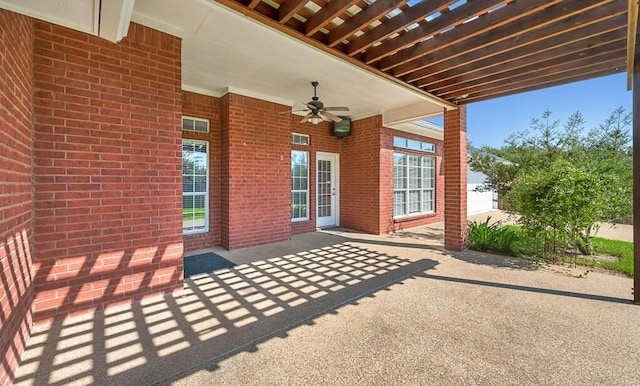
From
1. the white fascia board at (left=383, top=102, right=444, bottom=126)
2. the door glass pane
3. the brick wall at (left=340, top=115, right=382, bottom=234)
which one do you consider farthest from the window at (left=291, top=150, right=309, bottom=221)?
the white fascia board at (left=383, top=102, right=444, bottom=126)

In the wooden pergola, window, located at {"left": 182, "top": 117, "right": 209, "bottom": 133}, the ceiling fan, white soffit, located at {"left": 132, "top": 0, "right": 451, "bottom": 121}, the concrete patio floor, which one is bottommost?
the concrete patio floor

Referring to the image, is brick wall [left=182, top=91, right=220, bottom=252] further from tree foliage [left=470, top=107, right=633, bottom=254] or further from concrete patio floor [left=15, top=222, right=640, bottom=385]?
tree foliage [left=470, top=107, right=633, bottom=254]

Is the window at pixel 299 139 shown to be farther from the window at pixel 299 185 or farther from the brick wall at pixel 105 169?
→ the brick wall at pixel 105 169

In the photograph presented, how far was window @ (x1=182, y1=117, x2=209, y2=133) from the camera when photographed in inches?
210

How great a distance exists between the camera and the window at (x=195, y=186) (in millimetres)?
5375

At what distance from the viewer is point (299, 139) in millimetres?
7305

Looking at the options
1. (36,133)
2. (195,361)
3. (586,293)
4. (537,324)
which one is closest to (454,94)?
(586,293)

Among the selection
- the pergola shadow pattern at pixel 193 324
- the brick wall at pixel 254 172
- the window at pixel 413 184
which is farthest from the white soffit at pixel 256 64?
the pergola shadow pattern at pixel 193 324

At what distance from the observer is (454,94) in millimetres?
5094

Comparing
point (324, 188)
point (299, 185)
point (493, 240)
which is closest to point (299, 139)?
point (299, 185)

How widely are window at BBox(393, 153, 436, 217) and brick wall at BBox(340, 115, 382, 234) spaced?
0.97 meters

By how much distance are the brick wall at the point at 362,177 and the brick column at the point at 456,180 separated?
6.30 feet

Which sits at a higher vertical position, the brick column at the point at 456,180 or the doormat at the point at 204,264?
the brick column at the point at 456,180

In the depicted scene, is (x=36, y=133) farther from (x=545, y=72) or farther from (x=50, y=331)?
(x=545, y=72)
